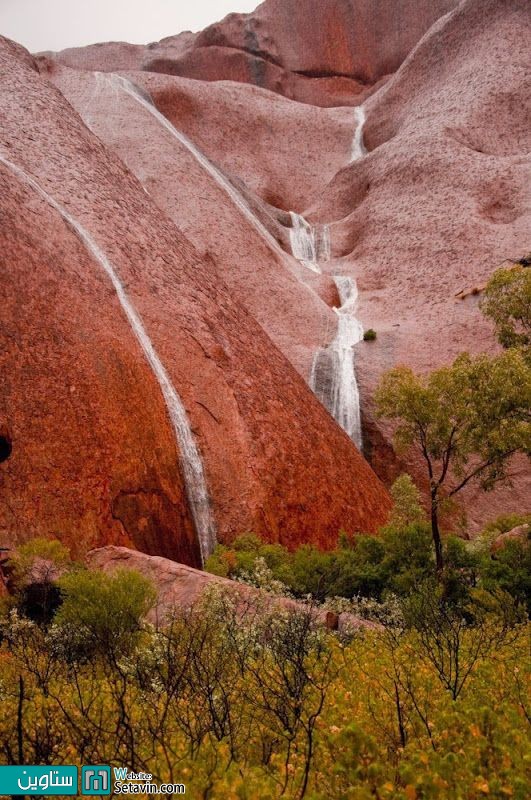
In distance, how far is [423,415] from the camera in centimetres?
1608

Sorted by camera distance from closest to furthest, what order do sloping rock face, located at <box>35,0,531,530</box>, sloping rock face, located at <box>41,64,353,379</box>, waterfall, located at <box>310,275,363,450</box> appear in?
waterfall, located at <box>310,275,363,450</box> → sloping rock face, located at <box>35,0,531,530</box> → sloping rock face, located at <box>41,64,353,379</box>

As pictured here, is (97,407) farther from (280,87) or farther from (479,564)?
(280,87)

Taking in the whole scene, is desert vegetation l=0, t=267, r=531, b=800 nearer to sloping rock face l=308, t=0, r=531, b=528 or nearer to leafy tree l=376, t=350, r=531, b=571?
leafy tree l=376, t=350, r=531, b=571

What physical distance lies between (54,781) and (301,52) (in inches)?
2858

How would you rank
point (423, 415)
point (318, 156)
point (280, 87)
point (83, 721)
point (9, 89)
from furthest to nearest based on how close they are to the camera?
point (280, 87) < point (318, 156) < point (9, 89) < point (423, 415) < point (83, 721)

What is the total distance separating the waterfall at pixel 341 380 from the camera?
25258 mm

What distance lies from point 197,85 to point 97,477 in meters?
47.6

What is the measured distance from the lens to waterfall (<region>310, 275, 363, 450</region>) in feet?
82.9

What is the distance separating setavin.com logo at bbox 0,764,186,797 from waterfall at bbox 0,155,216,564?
10.7 m

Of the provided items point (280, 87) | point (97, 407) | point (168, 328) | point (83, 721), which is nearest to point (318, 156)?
point (280, 87)

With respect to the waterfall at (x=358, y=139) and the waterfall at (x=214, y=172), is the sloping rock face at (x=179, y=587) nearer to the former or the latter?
the waterfall at (x=214, y=172)

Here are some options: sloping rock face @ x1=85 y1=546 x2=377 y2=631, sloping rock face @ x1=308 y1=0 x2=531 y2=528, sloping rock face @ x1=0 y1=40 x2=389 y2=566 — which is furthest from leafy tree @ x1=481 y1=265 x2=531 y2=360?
sloping rock face @ x1=85 y1=546 x2=377 y2=631

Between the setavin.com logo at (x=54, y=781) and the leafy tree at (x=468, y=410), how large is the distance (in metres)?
11.1

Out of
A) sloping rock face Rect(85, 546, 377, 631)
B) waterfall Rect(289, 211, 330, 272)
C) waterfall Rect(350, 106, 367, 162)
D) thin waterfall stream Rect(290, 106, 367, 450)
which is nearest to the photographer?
sloping rock face Rect(85, 546, 377, 631)
